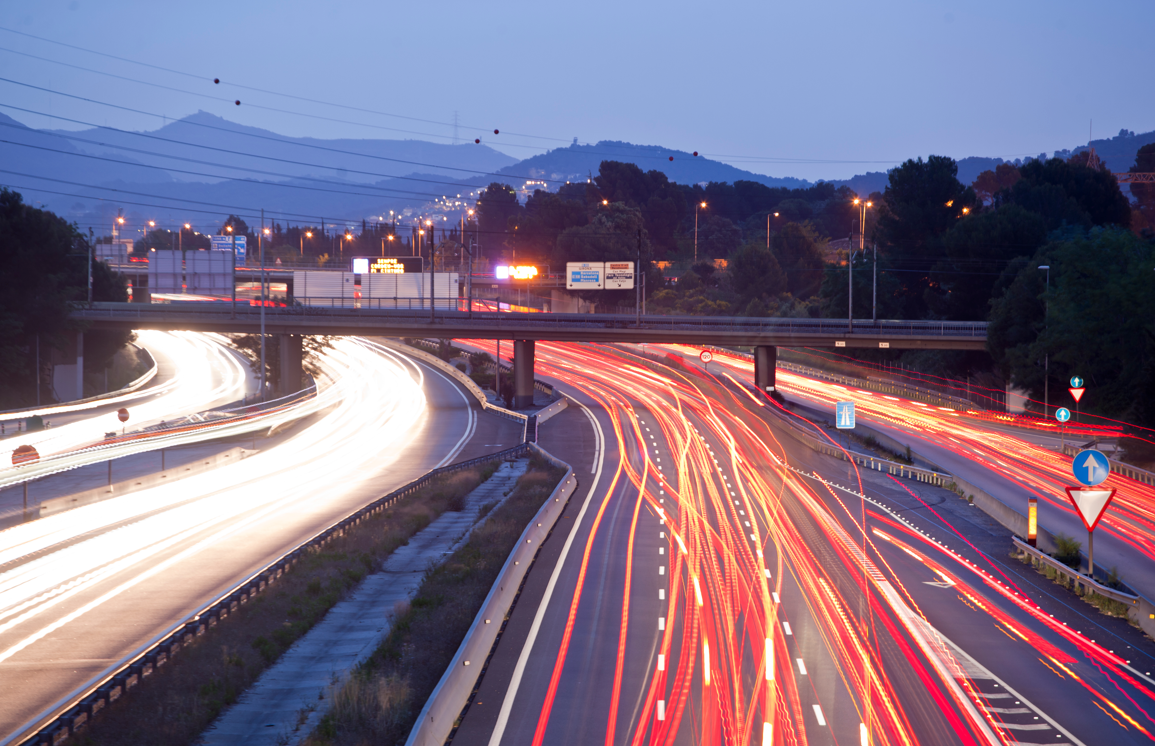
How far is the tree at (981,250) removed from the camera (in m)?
85.4

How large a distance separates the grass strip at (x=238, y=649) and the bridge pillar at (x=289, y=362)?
4288 cm

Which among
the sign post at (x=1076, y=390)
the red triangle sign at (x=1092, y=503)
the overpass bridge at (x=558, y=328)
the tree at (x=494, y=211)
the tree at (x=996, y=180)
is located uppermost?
A: the tree at (x=996, y=180)

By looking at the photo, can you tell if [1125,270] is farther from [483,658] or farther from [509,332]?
[483,658]

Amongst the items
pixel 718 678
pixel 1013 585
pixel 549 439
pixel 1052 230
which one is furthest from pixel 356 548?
pixel 1052 230

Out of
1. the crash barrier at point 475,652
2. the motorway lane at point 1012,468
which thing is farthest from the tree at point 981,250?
the crash barrier at point 475,652

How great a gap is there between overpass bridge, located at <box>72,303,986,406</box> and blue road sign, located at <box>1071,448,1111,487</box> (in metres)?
45.8

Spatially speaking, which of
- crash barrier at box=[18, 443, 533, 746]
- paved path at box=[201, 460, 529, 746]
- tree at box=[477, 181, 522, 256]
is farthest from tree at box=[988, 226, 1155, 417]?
tree at box=[477, 181, 522, 256]

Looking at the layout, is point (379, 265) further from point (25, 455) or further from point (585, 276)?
point (25, 455)

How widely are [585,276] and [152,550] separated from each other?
192 feet

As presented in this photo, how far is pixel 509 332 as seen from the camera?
6519 cm

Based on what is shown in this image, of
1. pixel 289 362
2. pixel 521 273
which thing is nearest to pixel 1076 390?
pixel 521 273

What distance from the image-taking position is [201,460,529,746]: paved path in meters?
13.3

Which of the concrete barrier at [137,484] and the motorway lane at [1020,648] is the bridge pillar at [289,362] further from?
the motorway lane at [1020,648]

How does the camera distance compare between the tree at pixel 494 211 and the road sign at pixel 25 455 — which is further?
the tree at pixel 494 211
